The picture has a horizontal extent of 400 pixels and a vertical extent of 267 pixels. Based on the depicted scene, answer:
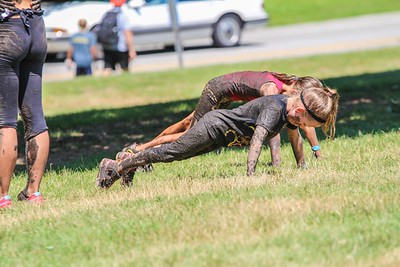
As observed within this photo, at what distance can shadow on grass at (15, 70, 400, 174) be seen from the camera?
10891 millimetres

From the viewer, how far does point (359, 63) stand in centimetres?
2031

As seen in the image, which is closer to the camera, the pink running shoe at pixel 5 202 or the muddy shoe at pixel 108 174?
the pink running shoe at pixel 5 202

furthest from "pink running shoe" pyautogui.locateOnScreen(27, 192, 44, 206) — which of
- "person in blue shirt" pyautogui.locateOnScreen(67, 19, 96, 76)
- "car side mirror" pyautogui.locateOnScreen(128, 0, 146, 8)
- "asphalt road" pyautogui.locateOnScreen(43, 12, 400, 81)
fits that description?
"car side mirror" pyautogui.locateOnScreen(128, 0, 146, 8)

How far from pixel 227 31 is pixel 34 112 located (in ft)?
64.2

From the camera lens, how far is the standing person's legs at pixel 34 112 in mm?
7176

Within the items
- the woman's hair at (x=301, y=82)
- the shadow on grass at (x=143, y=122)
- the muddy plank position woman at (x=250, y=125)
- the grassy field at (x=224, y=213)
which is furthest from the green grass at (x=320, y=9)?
the muddy plank position woman at (x=250, y=125)

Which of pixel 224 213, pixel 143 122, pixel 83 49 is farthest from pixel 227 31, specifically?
pixel 224 213

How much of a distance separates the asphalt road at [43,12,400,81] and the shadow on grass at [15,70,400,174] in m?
8.04

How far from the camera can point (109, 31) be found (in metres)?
20.3

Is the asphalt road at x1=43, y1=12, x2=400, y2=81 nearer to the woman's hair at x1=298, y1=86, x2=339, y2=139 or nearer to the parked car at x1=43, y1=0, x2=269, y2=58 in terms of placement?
the parked car at x1=43, y1=0, x2=269, y2=58

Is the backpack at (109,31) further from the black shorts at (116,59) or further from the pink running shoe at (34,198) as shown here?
the pink running shoe at (34,198)

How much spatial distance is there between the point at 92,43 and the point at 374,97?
29.1ft

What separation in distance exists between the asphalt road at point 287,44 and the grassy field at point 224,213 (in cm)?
1270

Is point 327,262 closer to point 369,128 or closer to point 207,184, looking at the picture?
point 207,184
